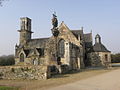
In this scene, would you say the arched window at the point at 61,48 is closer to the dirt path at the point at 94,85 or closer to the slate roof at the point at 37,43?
the slate roof at the point at 37,43

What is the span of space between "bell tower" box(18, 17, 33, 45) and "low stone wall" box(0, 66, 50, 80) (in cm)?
2563

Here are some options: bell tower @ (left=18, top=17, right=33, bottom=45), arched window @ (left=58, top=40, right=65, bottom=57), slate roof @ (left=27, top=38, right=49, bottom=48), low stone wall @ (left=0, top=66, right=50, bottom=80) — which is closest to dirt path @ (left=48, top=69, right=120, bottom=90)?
low stone wall @ (left=0, top=66, right=50, bottom=80)

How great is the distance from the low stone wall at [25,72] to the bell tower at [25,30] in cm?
2563

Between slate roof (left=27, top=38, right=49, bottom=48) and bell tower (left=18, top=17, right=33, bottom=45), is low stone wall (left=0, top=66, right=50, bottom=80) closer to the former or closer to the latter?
slate roof (left=27, top=38, right=49, bottom=48)

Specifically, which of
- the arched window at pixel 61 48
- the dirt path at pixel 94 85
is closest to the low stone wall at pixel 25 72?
the dirt path at pixel 94 85

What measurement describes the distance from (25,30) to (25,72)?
95.8ft

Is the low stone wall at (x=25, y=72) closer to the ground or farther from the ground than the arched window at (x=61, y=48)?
closer to the ground

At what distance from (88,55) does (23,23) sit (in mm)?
21204

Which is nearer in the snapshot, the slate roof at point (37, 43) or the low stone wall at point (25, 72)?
the low stone wall at point (25, 72)

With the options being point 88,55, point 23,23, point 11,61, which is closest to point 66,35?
point 88,55

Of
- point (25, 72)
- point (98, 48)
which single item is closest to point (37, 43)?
point (98, 48)

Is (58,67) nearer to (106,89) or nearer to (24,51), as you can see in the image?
(106,89)

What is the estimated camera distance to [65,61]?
3412cm

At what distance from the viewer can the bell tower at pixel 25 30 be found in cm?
4597
